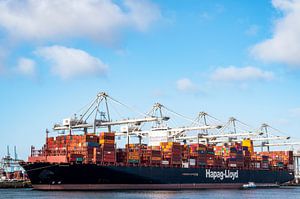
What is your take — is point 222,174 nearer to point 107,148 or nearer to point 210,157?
point 210,157

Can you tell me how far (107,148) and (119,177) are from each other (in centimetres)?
379

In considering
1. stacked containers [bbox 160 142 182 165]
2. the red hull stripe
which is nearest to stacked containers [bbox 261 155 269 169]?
the red hull stripe

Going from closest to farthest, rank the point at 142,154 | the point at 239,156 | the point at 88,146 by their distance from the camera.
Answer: the point at 88,146, the point at 142,154, the point at 239,156

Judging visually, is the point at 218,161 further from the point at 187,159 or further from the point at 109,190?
the point at 109,190

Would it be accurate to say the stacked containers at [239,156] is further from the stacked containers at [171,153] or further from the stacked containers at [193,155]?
the stacked containers at [171,153]

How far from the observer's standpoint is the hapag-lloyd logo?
67.8 m

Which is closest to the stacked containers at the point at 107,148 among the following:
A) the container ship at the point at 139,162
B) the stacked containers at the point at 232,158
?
the container ship at the point at 139,162

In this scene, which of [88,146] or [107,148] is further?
[107,148]

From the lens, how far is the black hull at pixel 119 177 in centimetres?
5391

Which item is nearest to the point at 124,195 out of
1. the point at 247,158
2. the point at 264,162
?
the point at 247,158

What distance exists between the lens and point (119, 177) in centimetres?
5656

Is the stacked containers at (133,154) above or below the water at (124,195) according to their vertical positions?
above

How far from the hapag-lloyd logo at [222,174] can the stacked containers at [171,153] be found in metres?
6.29

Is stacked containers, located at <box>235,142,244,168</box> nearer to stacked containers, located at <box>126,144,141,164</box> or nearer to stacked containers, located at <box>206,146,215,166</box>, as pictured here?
Result: stacked containers, located at <box>206,146,215,166</box>
